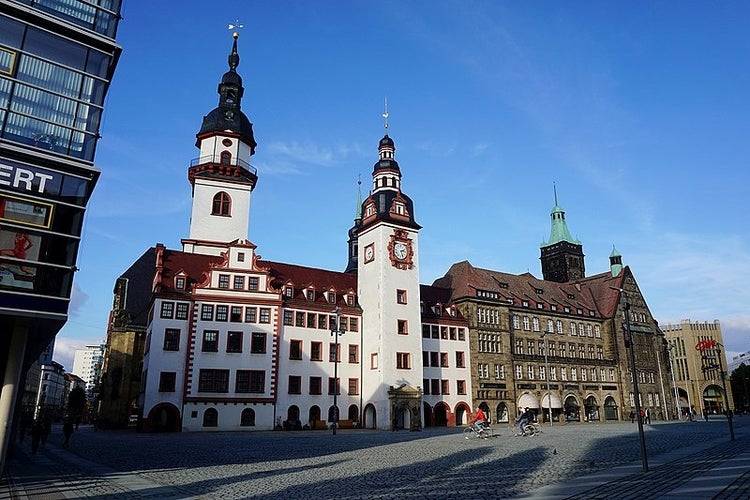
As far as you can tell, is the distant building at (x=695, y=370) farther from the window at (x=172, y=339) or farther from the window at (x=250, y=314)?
the window at (x=172, y=339)

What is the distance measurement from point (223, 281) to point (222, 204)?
14723 millimetres

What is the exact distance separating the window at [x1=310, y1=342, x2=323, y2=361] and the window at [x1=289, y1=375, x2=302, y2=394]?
2.58 meters

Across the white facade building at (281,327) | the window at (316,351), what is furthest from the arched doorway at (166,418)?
the window at (316,351)

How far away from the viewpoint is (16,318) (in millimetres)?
17047

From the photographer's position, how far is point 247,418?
171 ft

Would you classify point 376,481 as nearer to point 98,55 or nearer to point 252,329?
point 98,55

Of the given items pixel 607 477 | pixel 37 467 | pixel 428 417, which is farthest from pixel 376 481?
pixel 428 417

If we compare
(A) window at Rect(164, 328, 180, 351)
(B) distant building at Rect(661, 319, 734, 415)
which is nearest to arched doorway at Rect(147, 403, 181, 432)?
(A) window at Rect(164, 328, 180, 351)

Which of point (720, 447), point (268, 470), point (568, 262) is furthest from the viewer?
point (568, 262)

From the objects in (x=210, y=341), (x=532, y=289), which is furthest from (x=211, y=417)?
(x=532, y=289)

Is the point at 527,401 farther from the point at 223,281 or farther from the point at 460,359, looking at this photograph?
the point at 223,281

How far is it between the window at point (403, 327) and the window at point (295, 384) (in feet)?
38.1

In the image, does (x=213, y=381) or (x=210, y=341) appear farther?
(x=210, y=341)

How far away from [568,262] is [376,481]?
96205 millimetres
